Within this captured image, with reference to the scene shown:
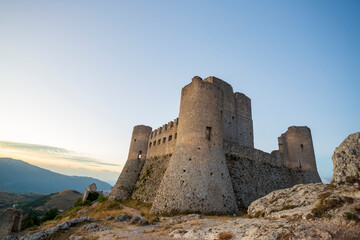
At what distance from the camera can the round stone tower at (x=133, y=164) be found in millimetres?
24692

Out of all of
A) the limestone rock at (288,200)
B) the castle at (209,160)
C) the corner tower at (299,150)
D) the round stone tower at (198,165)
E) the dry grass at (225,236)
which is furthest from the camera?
the corner tower at (299,150)

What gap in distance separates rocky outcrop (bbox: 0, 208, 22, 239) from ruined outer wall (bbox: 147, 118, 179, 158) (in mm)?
16005

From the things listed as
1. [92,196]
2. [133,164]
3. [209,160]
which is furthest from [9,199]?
[209,160]

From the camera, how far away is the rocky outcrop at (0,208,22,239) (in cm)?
1903

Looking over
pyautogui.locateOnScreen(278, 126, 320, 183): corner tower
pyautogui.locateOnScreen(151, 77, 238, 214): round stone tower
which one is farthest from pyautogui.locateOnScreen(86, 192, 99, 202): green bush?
pyautogui.locateOnScreen(278, 126, 320, 183): corner tower

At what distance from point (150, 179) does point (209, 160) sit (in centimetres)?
1045

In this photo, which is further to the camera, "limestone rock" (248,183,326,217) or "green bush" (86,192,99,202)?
"green bush" (86,192,99,202)

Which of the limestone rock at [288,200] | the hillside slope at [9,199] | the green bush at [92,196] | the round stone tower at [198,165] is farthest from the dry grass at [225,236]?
the hillside slope at [9,199]

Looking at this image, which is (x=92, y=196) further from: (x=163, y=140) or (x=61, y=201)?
(x=61, y=201)

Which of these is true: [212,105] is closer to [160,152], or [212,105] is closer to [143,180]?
[160,152]

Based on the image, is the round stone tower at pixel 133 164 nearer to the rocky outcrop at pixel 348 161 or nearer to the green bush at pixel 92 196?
the green bush at pixel 92 196

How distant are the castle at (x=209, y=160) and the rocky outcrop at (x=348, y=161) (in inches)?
329

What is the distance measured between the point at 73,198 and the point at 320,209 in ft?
270

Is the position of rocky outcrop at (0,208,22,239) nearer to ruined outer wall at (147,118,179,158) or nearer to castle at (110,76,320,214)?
castle at (110,76,320,214)
